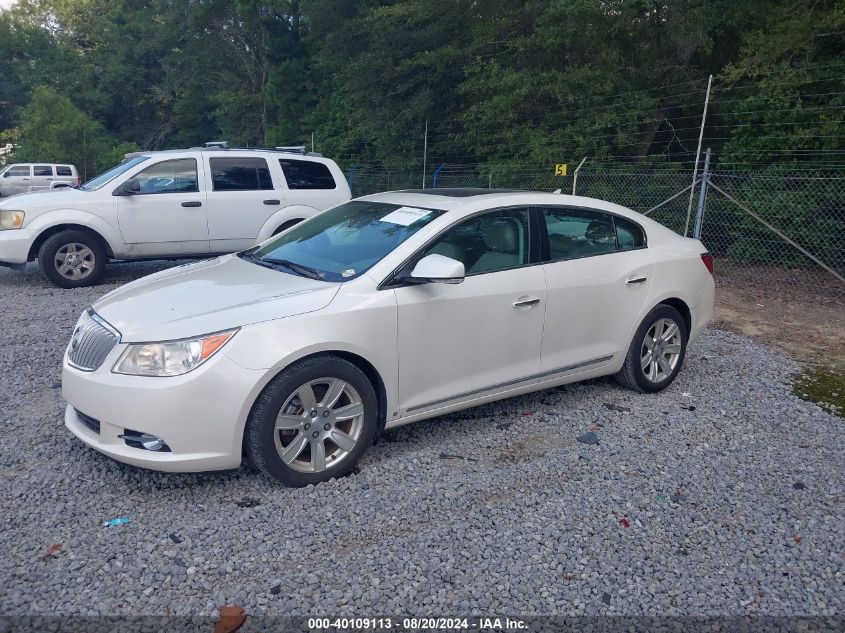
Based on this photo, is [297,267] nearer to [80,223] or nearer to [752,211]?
[80,223]

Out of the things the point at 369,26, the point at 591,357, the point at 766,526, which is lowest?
the point at 766,526

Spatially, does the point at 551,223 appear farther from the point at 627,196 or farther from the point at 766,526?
the point at 627,196

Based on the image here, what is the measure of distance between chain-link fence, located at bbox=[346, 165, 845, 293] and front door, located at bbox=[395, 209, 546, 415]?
630 centimetres

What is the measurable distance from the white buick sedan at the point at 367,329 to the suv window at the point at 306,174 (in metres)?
4.74

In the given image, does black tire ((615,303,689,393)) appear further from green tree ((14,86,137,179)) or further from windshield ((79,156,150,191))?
green tree ((14,86,137,179))

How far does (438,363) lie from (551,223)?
54.5 inches

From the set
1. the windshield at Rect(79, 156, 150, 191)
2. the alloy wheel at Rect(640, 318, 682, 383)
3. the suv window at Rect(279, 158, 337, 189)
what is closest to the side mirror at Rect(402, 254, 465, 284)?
the alloy wheel at Rect(640, 318, 682, 383)

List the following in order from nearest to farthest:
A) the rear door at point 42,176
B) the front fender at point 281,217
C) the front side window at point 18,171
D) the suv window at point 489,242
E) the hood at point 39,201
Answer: the suv window at point 489,242, the hood at point 39,201, the front fender at point 281,217, the rear door at point 42,176, the front side window at point 18,171

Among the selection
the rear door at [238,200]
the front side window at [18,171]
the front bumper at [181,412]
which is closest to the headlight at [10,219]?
the rear door at [238,200]

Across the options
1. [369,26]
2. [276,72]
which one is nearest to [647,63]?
[369,26]

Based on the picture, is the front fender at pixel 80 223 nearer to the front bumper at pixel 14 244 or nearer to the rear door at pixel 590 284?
the front bumper at pixel 14 244

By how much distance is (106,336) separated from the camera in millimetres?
3732

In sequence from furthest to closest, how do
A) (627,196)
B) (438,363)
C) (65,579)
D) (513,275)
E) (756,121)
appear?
1. (627,196)
2. (756,121)
3. (513,275)
4. (438,363)
5. (65,579)

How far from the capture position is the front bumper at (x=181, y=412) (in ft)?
11.3
